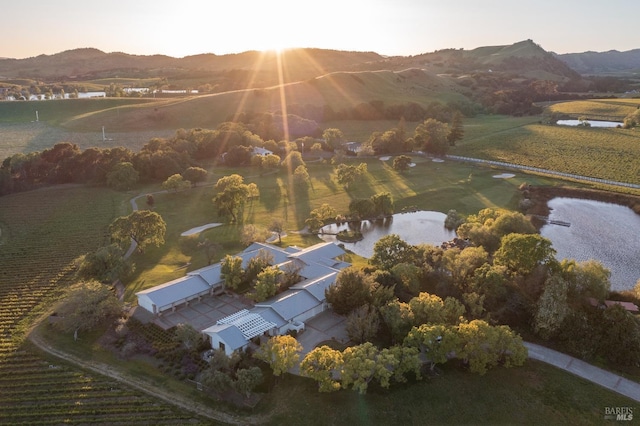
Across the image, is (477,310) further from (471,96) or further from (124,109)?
(471,96)

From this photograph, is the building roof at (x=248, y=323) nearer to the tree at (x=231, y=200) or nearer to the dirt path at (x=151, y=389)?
the dirt path at (x=151, y=389)

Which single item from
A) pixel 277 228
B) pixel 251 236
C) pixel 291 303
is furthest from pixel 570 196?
pixel 291 303

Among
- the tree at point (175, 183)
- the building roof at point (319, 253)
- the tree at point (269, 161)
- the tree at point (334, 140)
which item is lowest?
the building roof at point (319, 253)

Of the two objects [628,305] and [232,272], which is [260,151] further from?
[628,305]

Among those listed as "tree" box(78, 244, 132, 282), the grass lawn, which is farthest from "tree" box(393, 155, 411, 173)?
"tree" box(78, 244, 132, 282)

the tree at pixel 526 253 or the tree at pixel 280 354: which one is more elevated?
the tree at pixel 526 253

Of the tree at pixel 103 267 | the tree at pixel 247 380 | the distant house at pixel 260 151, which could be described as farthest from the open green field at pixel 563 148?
the tree at pixel 103 267
